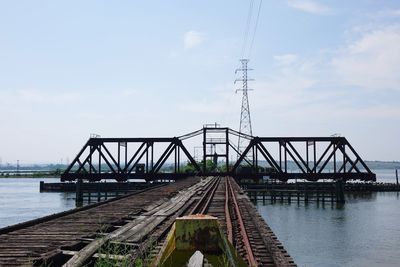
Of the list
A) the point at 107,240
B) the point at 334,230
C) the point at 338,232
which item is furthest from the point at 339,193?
the point at 107,240

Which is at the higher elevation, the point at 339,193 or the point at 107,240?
the point at 107,240

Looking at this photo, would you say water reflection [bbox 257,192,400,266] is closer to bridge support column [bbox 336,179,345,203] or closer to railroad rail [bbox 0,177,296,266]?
bridge support column [bbox 336,179,345,203]

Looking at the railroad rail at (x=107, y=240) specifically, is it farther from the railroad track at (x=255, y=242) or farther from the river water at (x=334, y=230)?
the river water at (x=334, y=230)

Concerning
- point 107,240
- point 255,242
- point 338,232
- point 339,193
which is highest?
point 107,240

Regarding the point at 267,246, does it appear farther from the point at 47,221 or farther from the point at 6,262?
the point at 47,221

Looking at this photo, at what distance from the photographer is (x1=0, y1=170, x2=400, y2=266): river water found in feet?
75.9

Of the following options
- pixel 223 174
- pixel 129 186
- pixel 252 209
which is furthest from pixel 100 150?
pixel 252 209

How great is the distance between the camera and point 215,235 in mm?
4520

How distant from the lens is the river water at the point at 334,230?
23125mm

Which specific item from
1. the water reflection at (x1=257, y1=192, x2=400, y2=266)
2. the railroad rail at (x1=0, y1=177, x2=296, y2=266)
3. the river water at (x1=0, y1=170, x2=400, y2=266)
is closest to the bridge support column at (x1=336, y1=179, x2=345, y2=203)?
the river water at (x1=0, y1=170, x2=400, y2=266)

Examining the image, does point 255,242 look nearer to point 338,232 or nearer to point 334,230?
point 338,232

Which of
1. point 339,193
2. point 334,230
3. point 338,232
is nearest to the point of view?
point 338,232

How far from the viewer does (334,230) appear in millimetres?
32531

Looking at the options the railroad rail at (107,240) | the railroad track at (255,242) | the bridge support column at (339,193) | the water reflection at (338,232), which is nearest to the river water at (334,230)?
the water reflection at (338,232)
